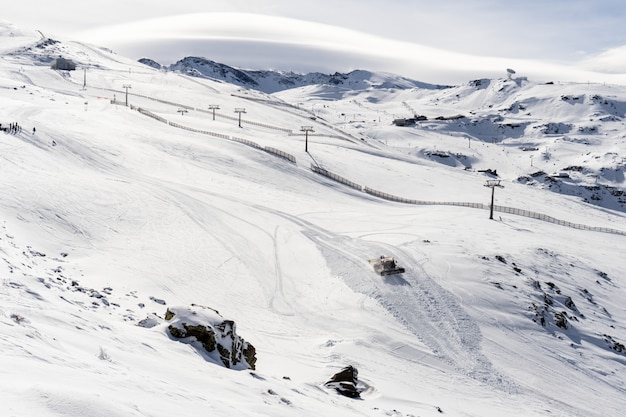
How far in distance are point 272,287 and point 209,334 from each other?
40.7 feet

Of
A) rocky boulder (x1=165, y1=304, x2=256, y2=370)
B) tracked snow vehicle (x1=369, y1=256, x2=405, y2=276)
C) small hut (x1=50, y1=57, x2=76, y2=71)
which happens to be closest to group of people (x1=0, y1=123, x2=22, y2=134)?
tracked snow vehicle (x1=369, y1=256, x2=405, y2=276)

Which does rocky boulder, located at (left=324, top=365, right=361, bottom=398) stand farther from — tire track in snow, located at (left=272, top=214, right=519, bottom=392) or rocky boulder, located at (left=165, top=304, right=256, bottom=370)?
tire track in snow, located at (left=272, top=214, right=519, bottom=392)

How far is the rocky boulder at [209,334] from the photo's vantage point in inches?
613

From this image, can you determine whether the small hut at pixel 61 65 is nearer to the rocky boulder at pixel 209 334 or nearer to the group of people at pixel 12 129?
the group of people at pixel 12 129

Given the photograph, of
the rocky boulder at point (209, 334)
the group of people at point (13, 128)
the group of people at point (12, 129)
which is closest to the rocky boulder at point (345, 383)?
the rocky boulder at point (209, 334)

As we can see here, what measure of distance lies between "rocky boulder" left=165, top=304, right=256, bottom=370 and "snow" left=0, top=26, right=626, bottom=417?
617 millimetres

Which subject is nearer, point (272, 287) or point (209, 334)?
point (209, 334)

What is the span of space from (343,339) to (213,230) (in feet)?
42.0

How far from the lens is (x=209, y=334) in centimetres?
1575

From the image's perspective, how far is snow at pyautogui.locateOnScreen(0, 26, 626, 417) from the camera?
1170 cm

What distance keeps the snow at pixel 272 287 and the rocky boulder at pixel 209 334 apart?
24.3 inches

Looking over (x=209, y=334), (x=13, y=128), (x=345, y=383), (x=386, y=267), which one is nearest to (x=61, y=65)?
(x=13, y=128)

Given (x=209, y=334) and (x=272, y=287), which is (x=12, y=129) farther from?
(x=209, y=334)

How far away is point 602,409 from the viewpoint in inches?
947
